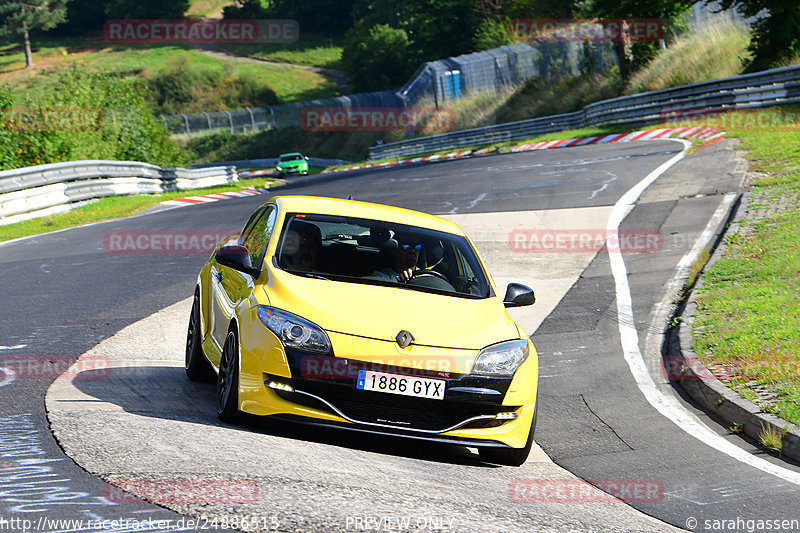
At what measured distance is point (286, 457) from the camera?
5633 millimetres

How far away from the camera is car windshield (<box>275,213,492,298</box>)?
23.7 feet

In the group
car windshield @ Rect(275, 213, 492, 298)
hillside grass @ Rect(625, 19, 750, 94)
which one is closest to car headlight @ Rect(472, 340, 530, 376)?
car windshield @ Rect(275, 213, 492, 298)

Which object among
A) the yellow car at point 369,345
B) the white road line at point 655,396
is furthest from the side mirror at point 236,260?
the white road line at point 655,396

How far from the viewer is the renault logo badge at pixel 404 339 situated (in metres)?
6.24

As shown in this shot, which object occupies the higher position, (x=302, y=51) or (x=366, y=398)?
(x=302, y=51)

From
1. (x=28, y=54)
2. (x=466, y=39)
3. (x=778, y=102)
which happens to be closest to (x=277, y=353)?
(x=778, y=102)

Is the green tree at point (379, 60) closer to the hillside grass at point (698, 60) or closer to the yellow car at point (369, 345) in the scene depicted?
the hillside grass at point (698, 60)

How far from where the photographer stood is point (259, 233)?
26.1 ft

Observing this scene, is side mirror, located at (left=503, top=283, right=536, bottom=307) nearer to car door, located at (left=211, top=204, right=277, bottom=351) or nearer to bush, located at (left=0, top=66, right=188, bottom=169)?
car door, located at (left=211, top=204, right=277, bottom=351)

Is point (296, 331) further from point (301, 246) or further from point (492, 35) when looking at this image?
point (492, 35)

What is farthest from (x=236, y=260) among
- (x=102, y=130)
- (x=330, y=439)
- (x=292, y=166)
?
(x=292, y=166)

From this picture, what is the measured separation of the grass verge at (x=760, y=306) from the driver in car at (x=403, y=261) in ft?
9.36

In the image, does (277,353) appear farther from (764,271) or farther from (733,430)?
(764,271)

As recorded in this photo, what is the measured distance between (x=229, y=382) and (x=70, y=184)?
1983 centimetres
